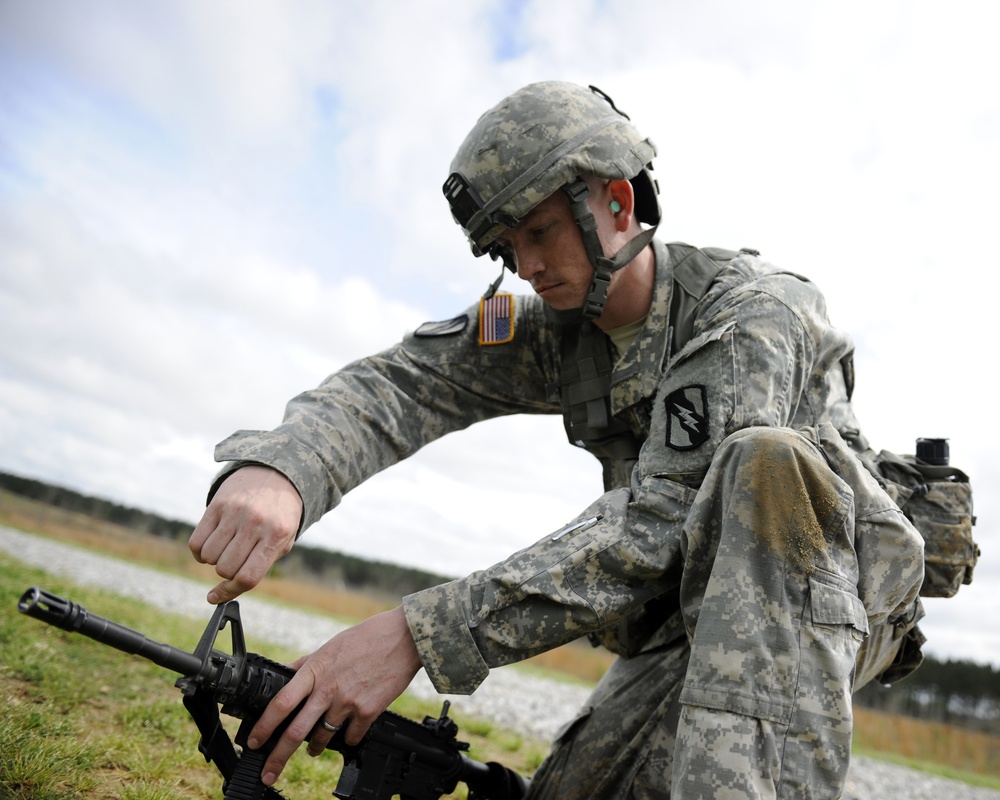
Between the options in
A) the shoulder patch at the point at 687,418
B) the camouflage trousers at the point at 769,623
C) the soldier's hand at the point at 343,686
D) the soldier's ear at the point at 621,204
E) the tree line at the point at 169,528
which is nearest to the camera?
the camouflage trousers at the point at 769,623

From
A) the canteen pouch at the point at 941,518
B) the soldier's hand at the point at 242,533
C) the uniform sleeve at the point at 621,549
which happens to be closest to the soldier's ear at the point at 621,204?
the uniform sleeve at the point at 621,549

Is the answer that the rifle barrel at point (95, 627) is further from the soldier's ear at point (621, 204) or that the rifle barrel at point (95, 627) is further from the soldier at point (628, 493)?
the soldier's ear at point (621, 204)

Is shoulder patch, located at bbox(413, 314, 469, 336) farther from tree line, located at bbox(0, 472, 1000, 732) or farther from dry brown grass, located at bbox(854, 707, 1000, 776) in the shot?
dry brown grass, located at bbox(854, 707, 1000, 776)

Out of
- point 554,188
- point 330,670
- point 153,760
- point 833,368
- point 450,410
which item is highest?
point 554,188

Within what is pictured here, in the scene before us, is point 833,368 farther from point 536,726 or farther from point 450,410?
point 536,726

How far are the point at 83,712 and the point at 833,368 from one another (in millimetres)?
3546

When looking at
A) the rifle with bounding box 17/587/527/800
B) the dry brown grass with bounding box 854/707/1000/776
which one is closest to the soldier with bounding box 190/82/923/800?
the rifle with bounding box 17/587/527/800

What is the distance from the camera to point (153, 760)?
2.99 meters

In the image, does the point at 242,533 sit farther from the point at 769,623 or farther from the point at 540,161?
the point at 540,161

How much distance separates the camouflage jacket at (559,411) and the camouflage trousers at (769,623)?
0.27 metres

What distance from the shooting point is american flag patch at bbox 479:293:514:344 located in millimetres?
3809

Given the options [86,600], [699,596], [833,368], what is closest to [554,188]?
[833,368]

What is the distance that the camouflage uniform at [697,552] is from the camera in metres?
2.01

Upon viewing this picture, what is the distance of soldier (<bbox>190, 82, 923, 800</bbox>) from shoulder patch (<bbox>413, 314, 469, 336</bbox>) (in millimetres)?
19
